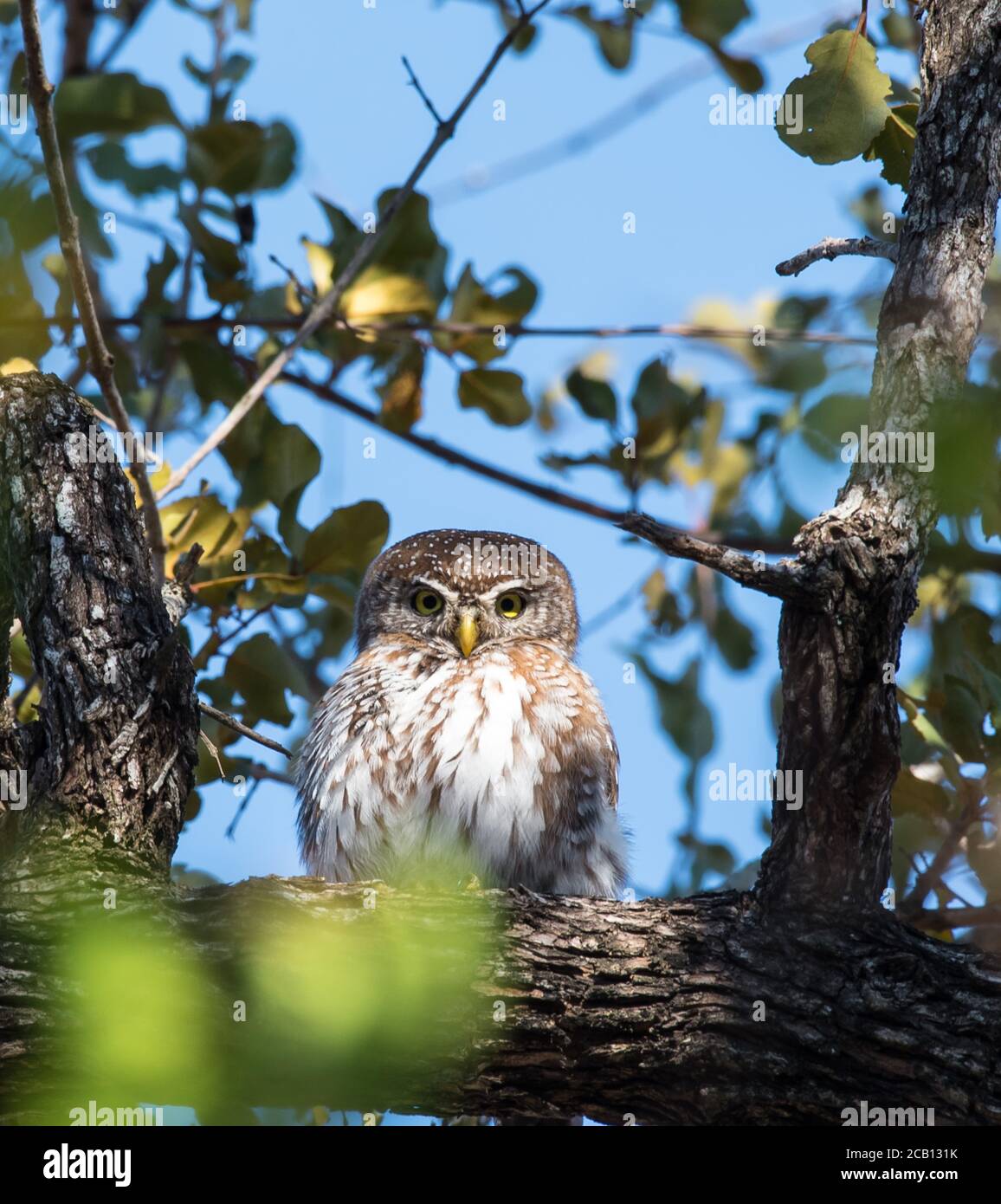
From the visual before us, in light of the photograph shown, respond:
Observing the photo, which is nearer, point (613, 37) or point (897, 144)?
point (897, 144)

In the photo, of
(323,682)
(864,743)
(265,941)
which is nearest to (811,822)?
(864,743)

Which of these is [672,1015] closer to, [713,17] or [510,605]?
[510,605]

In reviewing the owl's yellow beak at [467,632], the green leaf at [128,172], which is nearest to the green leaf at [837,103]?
the owl's yellow beak at [467,632]

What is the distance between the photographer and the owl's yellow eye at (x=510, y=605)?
206 inches

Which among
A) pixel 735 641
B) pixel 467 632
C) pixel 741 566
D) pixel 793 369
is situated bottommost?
pixel 741 566

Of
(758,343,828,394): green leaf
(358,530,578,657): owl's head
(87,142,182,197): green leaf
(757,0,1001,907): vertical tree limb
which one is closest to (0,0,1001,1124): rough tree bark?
(757,0,1001,907): vertical tree limb

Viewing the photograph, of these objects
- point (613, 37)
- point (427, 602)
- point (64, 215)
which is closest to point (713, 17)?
point (613, 37)

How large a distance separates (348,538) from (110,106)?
6.13 feet

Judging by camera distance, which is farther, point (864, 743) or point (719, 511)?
point (719, 511)

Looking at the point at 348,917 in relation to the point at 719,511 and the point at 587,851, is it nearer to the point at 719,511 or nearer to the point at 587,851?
the point at 587,851

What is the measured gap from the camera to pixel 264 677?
458 centimetres

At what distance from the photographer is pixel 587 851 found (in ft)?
14.7

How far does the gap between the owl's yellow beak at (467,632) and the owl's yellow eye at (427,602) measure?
5.3 inches
